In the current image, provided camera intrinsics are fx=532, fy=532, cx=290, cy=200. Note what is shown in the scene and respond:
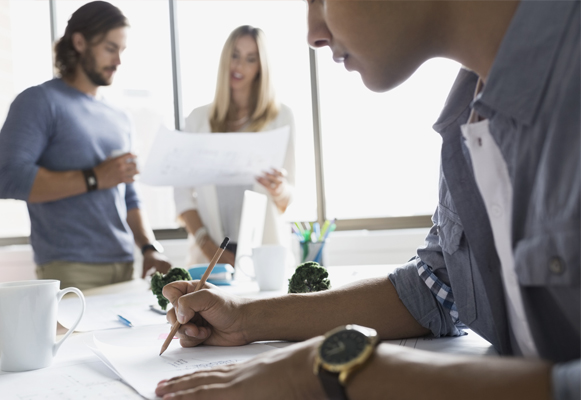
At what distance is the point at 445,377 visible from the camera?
1.56 feet

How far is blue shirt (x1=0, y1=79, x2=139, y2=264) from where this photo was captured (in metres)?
2.02

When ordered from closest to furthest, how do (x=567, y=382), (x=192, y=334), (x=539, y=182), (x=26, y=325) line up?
1. (x=567, y=382)
2. (x=539, y=182)
3. (x=26, y=325)
4. (x=192, y=334)

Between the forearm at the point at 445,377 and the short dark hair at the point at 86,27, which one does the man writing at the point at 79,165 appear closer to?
the short dark hair at the point at 86,27

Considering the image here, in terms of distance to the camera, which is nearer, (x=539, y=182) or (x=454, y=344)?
(x=539, y=182)

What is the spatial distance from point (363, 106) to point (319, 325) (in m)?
2.82

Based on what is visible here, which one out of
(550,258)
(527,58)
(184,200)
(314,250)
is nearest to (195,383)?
(550,258)

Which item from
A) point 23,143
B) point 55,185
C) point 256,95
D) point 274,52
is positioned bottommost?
point 55,185

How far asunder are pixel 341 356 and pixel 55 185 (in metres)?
1.80

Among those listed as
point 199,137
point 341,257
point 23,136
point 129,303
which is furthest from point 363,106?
point 129,303

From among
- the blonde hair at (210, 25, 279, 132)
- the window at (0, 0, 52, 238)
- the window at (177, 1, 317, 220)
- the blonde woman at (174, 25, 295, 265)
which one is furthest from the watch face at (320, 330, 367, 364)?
the window at (0, 0, 52, 238)

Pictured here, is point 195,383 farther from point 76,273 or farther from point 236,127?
point 236,127

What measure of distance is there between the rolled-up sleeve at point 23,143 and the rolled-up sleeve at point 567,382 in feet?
6.49

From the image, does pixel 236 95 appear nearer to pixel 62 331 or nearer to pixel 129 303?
Result: pixel 129 303

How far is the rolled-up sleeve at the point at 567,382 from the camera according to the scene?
0.43m
